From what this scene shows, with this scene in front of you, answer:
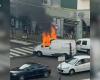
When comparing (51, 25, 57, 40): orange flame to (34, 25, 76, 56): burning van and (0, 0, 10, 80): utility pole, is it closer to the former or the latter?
(34, 25, 76, 56): burning van

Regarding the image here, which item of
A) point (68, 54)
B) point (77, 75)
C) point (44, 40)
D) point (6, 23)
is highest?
point (6, 23)

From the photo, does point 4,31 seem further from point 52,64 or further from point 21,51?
point 52,64

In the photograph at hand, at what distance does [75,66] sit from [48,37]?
1.20 ft

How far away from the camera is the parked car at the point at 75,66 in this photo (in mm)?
1538

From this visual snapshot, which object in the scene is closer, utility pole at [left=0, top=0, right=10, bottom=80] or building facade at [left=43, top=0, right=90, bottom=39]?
utility pole at [left=0, top=0, right=10, bottom=80]

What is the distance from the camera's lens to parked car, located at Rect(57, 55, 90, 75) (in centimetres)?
154

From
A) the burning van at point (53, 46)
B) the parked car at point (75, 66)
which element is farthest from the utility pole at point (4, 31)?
the parked car at point (75, 66)

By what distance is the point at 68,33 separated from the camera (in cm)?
169

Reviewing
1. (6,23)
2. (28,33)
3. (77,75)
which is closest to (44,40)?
(28,33)

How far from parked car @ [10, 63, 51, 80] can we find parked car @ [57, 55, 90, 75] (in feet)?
0.41

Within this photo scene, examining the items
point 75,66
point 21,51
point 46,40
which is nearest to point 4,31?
point 21,51

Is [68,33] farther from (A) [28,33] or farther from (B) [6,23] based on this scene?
(B) [6,23]

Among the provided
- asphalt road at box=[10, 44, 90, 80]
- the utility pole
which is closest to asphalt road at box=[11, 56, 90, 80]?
asphalt road at box=[10, 44, 90, 80]

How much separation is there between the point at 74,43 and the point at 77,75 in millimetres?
285
